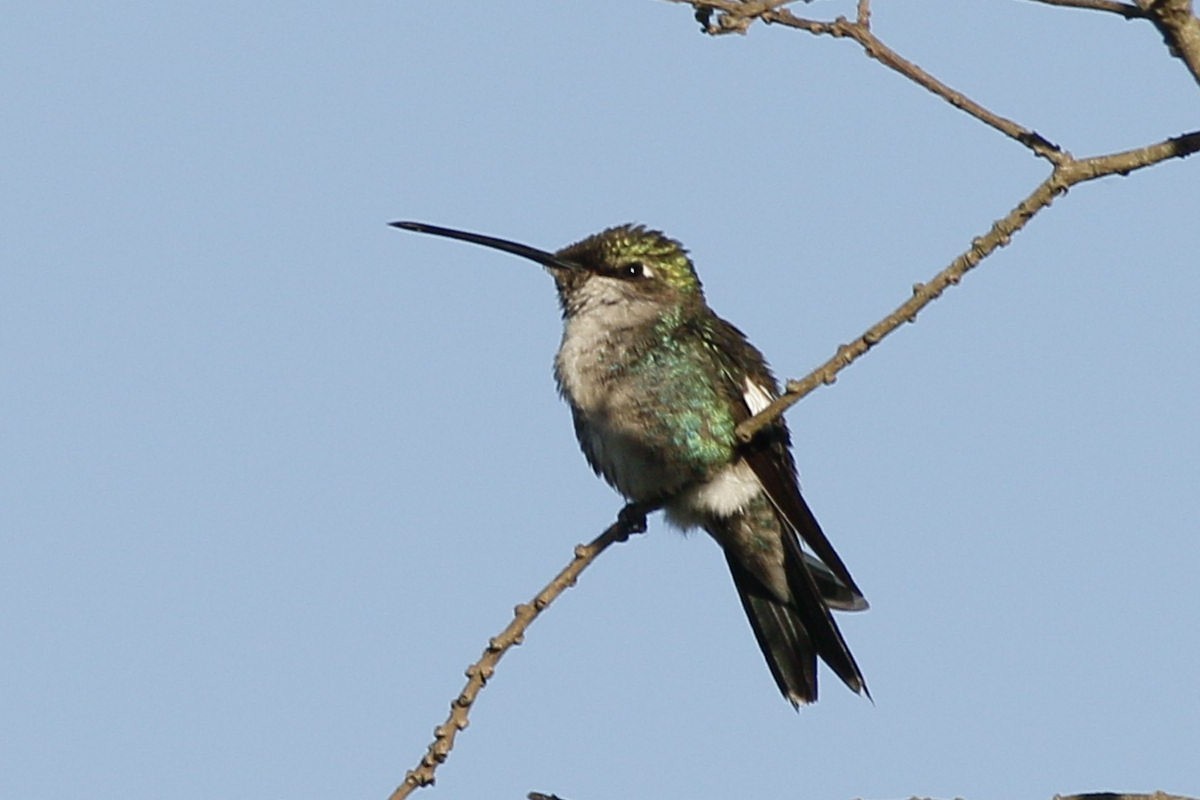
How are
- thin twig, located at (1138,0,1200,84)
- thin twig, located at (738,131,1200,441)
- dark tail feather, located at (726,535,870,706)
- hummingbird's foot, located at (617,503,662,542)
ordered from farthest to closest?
dark tail feather, located at (726,535,870,706)
hummingbird's foot, located at (617,503,662,542)
thin twig, located at (738,131,1200,441)
thin twig, located at (1138,0,1200,84)

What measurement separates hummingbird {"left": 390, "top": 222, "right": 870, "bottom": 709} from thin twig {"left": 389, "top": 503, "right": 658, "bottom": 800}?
1470 millimetres

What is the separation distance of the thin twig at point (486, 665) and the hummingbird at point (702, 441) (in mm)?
1470

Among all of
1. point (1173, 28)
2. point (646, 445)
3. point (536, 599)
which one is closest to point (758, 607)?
point (646, 445)

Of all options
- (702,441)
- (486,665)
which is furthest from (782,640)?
(486,665)

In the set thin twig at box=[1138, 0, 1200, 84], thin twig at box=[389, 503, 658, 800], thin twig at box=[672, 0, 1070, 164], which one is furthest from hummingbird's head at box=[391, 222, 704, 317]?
thin twig at box=[1138, 0, 1200, 84]

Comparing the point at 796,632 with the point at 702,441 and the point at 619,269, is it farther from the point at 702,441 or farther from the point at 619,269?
the point at 619,269

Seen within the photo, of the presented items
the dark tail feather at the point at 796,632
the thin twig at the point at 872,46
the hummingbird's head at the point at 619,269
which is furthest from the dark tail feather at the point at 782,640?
the thin twig at the point at 872,46

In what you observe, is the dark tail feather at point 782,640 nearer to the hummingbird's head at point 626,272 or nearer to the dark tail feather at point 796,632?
the dark tail feather at point 796,632

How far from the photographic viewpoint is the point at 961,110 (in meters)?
3.09

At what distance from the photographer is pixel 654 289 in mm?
6301

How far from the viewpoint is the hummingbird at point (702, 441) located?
5617 mm

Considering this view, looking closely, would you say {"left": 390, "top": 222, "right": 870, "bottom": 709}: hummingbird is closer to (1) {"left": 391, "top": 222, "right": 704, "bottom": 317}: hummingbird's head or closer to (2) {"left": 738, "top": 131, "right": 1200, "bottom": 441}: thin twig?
(1) {"left": 391, "top": 222, "right": 704, "bottom": 317}: hummingbird's head

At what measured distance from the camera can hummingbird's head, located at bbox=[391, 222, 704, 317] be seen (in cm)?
618

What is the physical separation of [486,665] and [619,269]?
318 cm
